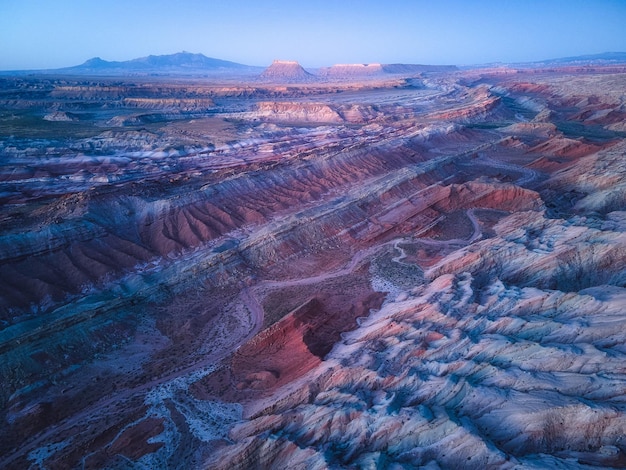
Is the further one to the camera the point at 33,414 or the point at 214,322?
the point at 214,322

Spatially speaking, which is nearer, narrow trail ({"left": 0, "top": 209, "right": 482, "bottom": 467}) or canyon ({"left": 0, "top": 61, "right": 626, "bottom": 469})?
canyon ({"left": 0, "top": 61, "right": 626, "bottom": 469})

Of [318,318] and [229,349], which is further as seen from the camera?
[318,318]

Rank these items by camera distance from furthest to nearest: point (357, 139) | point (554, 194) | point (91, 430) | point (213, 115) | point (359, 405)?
→ point (213, 115)
point (357, 139)
point (554, 194)
point (91, 430)
point (359, 405)

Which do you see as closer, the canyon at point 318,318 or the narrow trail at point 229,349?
the canyon at point 318,318

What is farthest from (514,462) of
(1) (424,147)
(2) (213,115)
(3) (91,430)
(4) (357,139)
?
(2) (213,115)

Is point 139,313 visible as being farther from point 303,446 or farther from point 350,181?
point 350,181

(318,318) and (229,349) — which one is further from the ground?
(318,318)

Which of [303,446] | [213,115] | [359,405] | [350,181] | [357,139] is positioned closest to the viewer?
[303,446]

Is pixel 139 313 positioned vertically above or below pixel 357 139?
below
